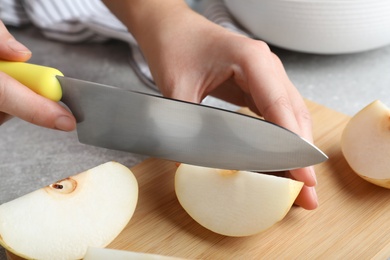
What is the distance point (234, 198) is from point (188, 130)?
13cm

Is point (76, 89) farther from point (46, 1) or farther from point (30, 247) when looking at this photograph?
point (46, 1)

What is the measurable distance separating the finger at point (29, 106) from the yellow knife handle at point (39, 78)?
1cm

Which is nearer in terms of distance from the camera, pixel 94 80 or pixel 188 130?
pixel 188 130

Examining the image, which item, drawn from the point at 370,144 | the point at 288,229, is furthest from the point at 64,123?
the point at 370,144

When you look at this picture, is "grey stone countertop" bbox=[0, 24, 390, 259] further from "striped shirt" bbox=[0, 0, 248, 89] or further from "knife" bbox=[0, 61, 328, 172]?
"knife" bbox=[0, 61, 328, 172]

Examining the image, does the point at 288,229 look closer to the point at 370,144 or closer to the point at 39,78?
the point at 370,144

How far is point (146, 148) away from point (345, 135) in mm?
359

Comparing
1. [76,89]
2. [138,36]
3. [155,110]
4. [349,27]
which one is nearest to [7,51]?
[76,89]

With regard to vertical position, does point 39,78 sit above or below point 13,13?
above

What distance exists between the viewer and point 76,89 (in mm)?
919

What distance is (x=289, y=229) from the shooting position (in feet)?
3.07

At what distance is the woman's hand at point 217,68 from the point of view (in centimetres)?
98

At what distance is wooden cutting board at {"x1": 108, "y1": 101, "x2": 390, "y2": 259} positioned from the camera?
898 mm

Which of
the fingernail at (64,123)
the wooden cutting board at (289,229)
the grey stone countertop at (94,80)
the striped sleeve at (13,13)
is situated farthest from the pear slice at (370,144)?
the striped sleeve at (13,13)
